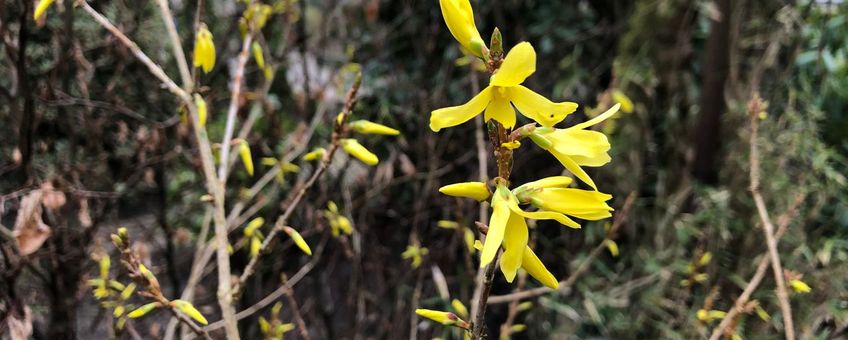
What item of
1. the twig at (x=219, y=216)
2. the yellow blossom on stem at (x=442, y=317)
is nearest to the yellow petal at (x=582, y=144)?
the yellow blossom on stem at (x=442, y=317)

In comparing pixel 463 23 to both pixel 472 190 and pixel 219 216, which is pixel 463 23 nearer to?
pixel 472 190

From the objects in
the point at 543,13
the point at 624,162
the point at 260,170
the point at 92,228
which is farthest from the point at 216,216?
the point at 543,13

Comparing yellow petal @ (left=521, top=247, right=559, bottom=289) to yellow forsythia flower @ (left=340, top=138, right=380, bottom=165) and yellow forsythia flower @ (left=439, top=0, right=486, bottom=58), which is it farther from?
yellow forsythia flower @ (left=340, top=138, right=380, bottom=165)

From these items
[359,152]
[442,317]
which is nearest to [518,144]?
[442,317]

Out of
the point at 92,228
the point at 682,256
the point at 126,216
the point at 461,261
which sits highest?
the point at 92,228

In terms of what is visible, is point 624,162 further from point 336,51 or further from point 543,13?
point 336,51

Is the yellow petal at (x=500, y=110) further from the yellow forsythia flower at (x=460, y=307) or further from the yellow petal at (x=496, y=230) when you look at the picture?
the yellow forsythia flower at (x=460, y=307)
